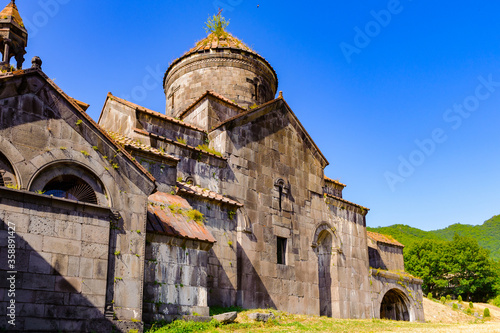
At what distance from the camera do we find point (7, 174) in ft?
25.2

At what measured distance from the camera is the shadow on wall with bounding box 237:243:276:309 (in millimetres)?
12484

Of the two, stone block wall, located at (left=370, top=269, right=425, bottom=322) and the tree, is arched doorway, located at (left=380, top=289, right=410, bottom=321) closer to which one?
stone block wall, located at (left=370, top=269, right=425, bottom=322)

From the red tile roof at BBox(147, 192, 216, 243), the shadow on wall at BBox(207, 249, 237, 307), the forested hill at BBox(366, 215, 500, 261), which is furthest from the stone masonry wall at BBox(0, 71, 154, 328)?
the forested hill at BBox(366, 215, 500, 261)

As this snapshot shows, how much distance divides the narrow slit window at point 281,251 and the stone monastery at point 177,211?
5 cm

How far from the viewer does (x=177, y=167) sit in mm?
12875

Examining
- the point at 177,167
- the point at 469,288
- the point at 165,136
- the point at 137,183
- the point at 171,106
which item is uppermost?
the point at 171,106

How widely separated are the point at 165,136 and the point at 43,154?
5915 mm

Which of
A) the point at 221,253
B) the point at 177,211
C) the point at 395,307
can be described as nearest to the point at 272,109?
the point at 221,253

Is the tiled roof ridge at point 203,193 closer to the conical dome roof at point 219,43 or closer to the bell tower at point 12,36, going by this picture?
the bell tower at point 12,36

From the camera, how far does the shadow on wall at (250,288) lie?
1248 centimetres

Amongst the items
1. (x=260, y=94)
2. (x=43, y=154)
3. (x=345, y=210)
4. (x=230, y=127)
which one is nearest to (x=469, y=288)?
(x=345, y=210)

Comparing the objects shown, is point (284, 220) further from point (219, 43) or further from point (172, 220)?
point (219, 43)

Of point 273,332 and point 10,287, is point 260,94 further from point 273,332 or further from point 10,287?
point 10,287

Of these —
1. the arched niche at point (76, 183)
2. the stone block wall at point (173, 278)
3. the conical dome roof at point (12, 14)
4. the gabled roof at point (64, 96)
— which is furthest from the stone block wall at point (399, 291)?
the conical dome roof at point (12, 14)
